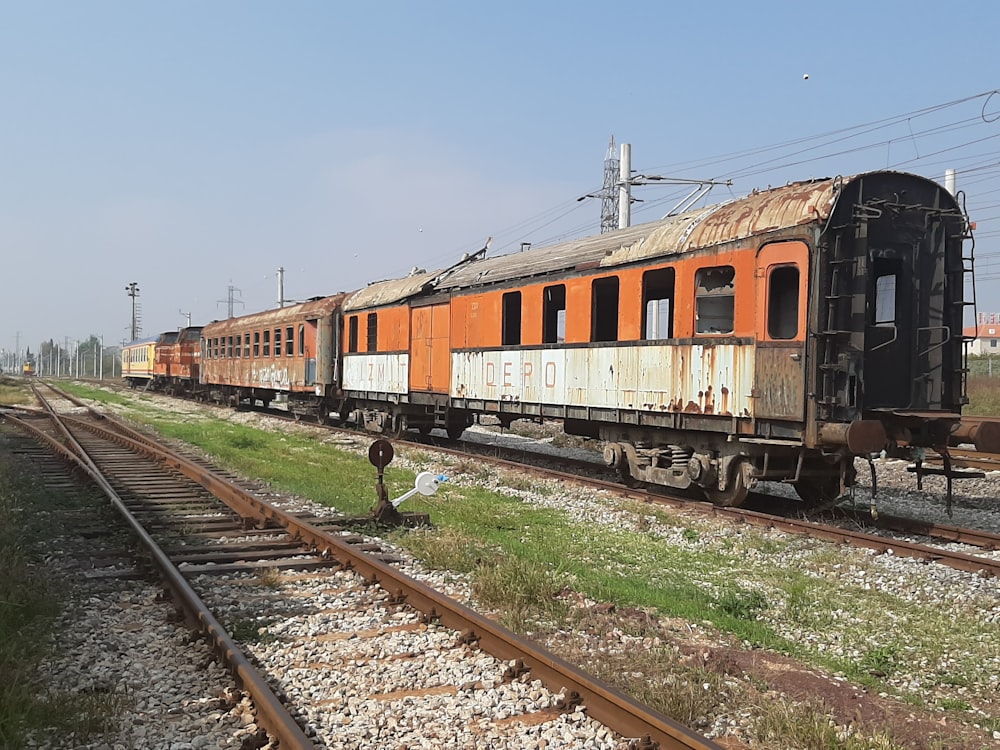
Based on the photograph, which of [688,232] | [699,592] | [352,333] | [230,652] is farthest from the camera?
[352,333]

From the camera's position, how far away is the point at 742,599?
6.55 m

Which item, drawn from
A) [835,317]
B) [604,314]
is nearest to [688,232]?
[604,314]

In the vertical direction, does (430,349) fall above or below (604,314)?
below

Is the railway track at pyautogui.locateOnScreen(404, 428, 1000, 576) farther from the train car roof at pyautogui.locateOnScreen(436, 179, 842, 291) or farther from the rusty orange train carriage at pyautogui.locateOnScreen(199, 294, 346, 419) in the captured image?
the rusty orange train carriage at pyautogui.locateOnScreen(199, 294, 346, 419)

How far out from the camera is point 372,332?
68.3ft

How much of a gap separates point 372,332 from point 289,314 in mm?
6073

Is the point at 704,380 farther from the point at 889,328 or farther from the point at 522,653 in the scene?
the point at 522,653

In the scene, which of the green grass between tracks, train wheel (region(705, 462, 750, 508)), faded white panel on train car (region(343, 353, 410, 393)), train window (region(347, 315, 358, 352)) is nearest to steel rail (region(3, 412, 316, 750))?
the green grass between tracks

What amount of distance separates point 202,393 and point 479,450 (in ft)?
81.4

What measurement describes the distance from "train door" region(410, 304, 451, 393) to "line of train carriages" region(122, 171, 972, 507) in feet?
6.17

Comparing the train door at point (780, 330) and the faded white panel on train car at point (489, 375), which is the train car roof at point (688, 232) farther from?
the faded white panel on train car at point (489, 375)

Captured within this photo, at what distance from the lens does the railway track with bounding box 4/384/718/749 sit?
4.07 metres

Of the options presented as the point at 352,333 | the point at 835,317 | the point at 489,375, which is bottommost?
the point at 489,375

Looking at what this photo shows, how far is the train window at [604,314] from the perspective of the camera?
12366 mm
